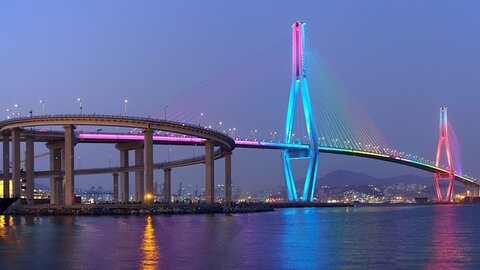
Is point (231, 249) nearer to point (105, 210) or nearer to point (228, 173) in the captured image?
point (105, 210)

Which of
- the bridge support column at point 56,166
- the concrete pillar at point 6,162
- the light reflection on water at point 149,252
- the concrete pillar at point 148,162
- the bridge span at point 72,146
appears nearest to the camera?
the light reflection on water at point 149,252

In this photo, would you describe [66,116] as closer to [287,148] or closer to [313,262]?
[287,148]

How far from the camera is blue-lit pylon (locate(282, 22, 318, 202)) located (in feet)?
321

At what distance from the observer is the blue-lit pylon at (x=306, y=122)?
97.8 meters

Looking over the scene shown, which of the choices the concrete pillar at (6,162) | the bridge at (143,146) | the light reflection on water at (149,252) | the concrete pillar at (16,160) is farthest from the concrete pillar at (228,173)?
the light reflection on water at (149,252)

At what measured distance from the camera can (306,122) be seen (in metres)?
98.1

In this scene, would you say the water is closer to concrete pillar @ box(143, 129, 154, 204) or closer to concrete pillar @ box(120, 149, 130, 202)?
concrete pillar @ box(143, 129, 154, 204)

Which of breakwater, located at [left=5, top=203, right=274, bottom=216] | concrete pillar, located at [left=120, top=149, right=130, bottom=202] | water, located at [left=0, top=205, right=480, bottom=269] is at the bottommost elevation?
water, located at [left=0, top=205, right=480, bottom=269]

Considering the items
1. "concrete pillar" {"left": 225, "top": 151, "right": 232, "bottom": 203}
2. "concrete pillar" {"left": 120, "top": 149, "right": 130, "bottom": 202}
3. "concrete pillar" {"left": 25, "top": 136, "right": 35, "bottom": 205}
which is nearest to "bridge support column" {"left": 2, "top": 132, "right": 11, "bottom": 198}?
"concrete pillar" {"left": 25, "top": 136, "right": 35, "bottom": 205}

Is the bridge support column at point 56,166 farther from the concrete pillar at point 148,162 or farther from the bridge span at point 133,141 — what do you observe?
the concrete pillar at point 148,162

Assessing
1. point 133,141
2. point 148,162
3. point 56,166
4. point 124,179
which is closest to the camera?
point 148,162

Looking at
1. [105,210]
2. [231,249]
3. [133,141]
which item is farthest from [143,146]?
[231,249]

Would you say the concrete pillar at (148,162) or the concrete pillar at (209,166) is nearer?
the concrete pillar at (148,162)

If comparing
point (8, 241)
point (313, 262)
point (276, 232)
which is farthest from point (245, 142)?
point (313, 262)
